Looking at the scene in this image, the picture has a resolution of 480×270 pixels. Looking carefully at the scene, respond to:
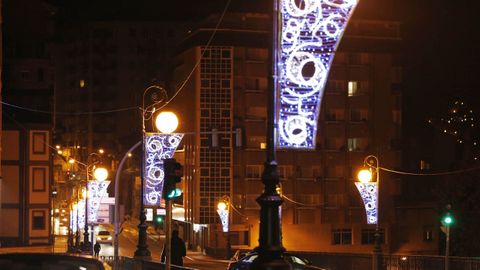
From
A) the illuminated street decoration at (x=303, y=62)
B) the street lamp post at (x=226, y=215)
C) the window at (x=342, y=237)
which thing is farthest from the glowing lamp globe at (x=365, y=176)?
the window at (x=342, y=237)

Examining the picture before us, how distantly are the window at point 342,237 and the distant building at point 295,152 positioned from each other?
9cm

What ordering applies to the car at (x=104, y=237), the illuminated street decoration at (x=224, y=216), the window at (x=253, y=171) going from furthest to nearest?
the car at (x=104, y=237)
the window at (x=253, y=171)
the illuminated street decoration at (x=224, y=216)

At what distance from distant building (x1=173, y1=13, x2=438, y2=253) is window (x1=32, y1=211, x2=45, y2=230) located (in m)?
12.8

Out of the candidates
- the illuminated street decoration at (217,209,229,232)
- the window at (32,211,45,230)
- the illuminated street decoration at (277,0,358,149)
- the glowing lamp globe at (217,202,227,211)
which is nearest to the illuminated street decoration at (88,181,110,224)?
the illuminated street decoration at (277,0,358,149)

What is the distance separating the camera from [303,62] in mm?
15062

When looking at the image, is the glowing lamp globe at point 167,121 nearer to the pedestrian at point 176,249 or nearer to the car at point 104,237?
the pedestrian at point 176,249

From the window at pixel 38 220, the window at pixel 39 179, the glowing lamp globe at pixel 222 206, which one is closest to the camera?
the glowing lamp globe at pixel 222 206

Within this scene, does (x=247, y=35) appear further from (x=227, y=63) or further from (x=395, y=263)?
(x=395, y=263)

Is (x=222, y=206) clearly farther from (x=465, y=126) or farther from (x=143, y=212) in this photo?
(x=143, y=212)

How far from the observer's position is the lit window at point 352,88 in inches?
2832

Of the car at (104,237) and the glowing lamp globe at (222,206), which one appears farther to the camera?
the car at (104,237)

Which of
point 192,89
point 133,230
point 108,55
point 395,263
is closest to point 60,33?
point 108,55

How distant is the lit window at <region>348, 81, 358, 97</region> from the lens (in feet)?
236

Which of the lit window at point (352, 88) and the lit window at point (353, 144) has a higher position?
the lit window at point (352, 88)
